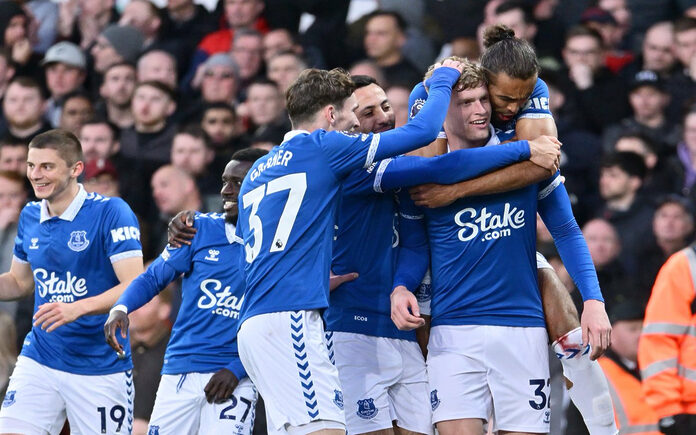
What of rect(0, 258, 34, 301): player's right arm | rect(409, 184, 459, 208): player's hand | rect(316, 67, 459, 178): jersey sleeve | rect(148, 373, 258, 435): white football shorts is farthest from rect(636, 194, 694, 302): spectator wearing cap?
rect(0, 258, 34, 301): player's right arm

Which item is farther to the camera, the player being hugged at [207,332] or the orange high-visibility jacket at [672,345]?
the orange high-visibility jacket at [672,345]

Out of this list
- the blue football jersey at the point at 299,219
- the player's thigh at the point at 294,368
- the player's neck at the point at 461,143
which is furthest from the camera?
the player's neck at the point at 461,143

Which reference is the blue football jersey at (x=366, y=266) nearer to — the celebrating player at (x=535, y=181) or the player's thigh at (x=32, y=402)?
the celebrating player at (x=535, y=181)

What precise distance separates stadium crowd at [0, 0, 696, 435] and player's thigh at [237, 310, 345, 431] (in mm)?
2908

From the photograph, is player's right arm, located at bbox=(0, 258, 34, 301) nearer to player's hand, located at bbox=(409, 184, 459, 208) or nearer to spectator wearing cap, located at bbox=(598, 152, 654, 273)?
player's hand, located at bbox=(409, 184, 459, 208)

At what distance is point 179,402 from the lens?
19.3 ft

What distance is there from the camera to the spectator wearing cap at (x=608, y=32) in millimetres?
9102

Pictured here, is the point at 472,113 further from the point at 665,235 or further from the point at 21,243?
the point at 665,235

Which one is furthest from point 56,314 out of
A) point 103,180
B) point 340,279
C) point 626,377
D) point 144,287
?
point 103,180

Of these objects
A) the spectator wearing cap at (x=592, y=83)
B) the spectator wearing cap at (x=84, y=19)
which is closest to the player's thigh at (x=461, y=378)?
the spectator wearing cap at (x=592, y=83)

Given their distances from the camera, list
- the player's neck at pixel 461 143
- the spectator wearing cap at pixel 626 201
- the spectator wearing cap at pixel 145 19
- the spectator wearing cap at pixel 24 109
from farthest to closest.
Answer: the spectator wearing cap at pixel 145 19 → the spectator wearing cap at pixel 24 109 → the spectator wearing cap at pixel 626 201 → the player's neck at pixel 461 143

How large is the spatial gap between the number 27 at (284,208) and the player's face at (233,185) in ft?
4.33

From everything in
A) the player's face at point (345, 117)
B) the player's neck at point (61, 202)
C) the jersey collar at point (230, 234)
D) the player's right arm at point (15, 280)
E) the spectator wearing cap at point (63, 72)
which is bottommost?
the player's right arm at point (15, 280)

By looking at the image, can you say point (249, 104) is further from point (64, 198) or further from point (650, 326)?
point (650, 326)
